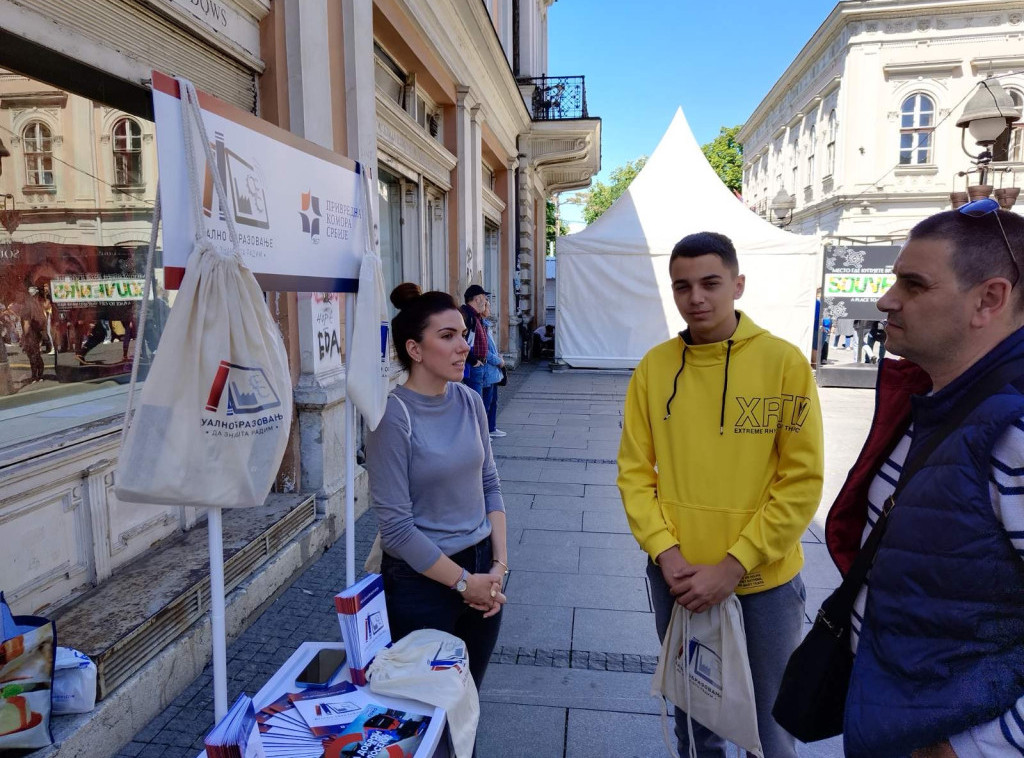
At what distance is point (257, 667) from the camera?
10.4 ft

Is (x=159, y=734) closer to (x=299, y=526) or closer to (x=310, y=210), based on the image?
(x=299, y=526)

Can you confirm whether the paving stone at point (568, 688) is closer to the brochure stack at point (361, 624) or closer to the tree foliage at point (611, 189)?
the brochure stack at point (361, 624)

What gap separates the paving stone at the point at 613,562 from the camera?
4348mm

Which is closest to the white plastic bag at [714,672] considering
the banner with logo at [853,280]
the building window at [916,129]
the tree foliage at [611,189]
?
the banner with logo at [853,280]

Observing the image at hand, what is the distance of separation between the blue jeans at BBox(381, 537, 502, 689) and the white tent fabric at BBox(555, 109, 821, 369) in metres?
11.3

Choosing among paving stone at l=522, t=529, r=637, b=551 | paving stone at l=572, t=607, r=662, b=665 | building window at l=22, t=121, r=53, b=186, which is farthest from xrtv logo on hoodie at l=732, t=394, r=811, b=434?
building window at l=22, t=121, r=53, b=186

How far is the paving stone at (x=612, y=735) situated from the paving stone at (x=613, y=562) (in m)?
1.46

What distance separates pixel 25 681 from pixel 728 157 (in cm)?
5314

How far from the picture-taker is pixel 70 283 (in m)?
3.16

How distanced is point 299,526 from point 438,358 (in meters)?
2.61

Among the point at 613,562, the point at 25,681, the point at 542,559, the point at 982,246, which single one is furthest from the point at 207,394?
the point at 613,562

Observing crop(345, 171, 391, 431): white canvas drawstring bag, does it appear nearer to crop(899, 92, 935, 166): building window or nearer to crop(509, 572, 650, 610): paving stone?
crop(509, 572, 650, 610): paving stone

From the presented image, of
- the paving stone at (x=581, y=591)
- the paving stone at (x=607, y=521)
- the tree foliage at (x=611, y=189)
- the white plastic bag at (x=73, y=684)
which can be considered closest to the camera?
the white plastic bag at (x=73, y=684)

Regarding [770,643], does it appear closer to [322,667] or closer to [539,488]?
[322,667]
